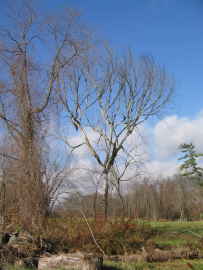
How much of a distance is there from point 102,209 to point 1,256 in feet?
47.0

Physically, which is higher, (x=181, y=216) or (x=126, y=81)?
(x=126, y=81)

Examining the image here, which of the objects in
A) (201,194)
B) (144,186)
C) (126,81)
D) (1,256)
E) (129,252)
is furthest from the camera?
(144,186)

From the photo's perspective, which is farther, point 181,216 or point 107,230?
point 181,216

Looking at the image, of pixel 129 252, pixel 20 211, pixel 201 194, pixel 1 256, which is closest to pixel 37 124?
pixel 20 211

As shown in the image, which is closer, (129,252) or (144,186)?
(129,252)

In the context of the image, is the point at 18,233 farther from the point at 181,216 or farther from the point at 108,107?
the point at 181,216

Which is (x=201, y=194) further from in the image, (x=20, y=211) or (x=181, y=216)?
(x=20, y=211)

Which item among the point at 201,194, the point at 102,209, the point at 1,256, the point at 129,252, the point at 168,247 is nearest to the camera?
the point at 1,256

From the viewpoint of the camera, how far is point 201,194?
3862 centimetres

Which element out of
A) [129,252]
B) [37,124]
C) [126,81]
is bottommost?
[129,252]

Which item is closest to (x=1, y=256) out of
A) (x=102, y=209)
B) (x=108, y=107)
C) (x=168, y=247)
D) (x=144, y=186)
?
(x=168, y=247)

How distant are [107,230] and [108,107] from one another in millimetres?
14196

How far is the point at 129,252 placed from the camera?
10.2 m

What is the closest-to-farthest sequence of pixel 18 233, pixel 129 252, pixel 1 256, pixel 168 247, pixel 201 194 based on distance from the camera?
pixel 1 256 < pixel 18 233 < pixel 129 252 < pixel 168 247 < pixel 201 194
